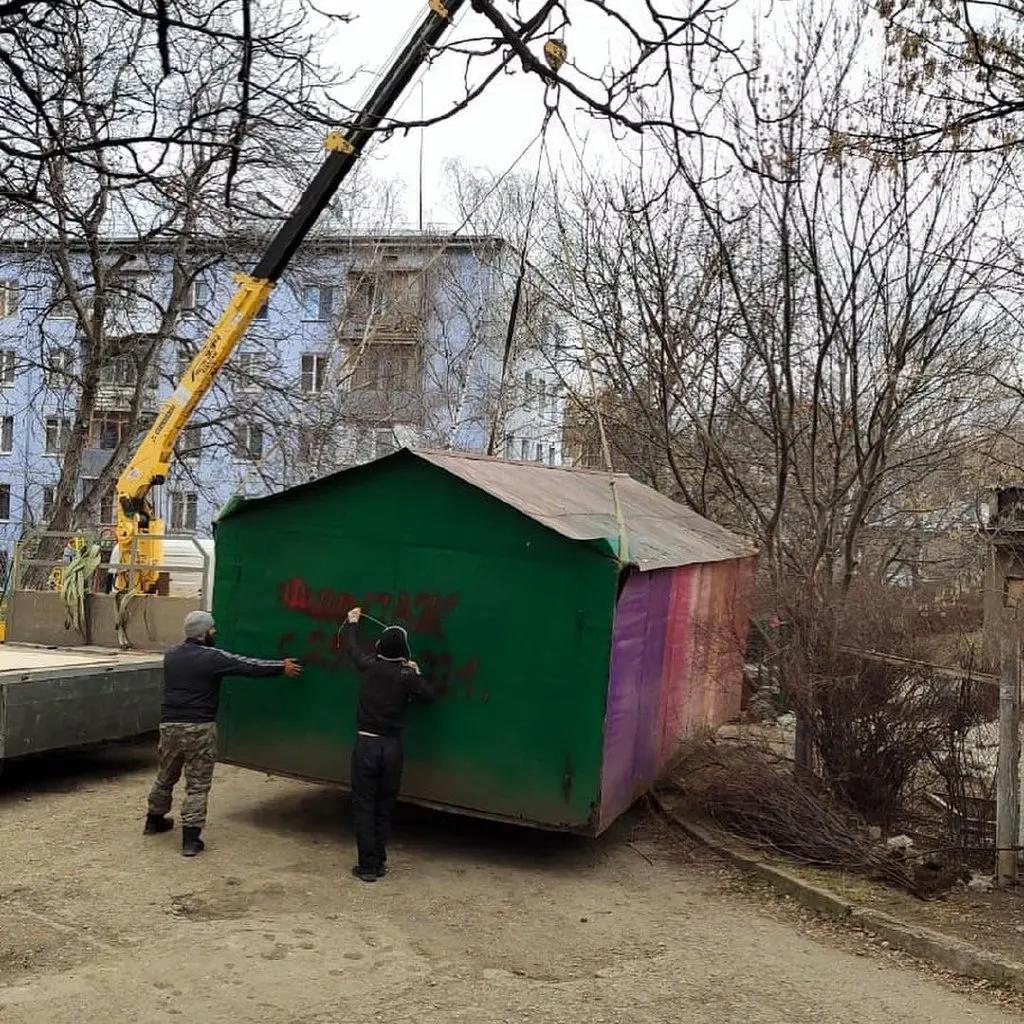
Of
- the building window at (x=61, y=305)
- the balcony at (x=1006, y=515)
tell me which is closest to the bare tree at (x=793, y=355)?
the balcony at (x=1006, y=515)

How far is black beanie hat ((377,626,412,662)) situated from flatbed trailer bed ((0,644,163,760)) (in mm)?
3051

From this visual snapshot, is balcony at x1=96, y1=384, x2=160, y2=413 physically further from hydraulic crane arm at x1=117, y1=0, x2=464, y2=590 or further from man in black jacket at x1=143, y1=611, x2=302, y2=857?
man in black jacket at x1=143, y1=611, x2=302, y2=857

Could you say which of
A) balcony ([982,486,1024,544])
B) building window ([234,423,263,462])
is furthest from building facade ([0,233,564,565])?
balcony ([982,486,1024,544])

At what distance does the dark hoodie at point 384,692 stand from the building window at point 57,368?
13.1m

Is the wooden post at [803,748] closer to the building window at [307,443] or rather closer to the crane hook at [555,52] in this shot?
the crane hook at [555,52]

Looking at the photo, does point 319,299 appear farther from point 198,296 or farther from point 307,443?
point 307,443

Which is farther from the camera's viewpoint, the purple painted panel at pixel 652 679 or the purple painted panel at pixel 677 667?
the purple painted panel at pixel 677 667

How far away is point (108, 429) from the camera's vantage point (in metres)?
36.0

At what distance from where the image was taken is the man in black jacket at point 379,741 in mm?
6883

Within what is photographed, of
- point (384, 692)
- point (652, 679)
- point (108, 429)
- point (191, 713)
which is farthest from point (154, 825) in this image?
point (108, 429)

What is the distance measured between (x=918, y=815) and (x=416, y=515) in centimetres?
377

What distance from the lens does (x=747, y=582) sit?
10.7 metres

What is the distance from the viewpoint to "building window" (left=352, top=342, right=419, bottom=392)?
3212cm

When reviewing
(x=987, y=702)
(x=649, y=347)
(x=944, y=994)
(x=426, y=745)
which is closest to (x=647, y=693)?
(x=426, y=745)
